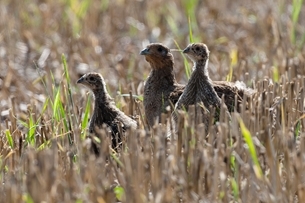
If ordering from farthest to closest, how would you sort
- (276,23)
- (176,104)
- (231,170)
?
(276,23)
(176,104)
(231,170)

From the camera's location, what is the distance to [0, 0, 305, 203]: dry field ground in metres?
4.51

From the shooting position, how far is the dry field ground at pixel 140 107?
4512 mm

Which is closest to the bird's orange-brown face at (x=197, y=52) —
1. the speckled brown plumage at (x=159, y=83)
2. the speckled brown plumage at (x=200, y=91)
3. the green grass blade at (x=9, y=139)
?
the speckled brown plumage at (x=200, y=91)

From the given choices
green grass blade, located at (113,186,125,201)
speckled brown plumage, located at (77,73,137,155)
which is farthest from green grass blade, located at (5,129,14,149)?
green grass blade, located at (113,186,125,201)

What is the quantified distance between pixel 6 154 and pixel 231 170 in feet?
5.11

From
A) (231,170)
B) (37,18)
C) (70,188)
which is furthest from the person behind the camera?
(37,18)

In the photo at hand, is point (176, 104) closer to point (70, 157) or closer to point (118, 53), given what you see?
point (70, 157)

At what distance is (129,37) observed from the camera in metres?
11.3

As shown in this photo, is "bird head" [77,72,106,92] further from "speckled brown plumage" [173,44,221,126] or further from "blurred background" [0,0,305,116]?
"blurred background" [0,0,305,116]

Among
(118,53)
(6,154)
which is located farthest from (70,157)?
(118,53)

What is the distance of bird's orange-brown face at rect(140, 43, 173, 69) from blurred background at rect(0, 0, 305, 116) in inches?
21.8

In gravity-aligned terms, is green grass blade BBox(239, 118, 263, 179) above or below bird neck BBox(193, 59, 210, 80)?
below

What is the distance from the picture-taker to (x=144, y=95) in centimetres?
738

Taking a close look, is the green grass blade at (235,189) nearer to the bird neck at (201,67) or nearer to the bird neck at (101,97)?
the bird neck at (201,67)
